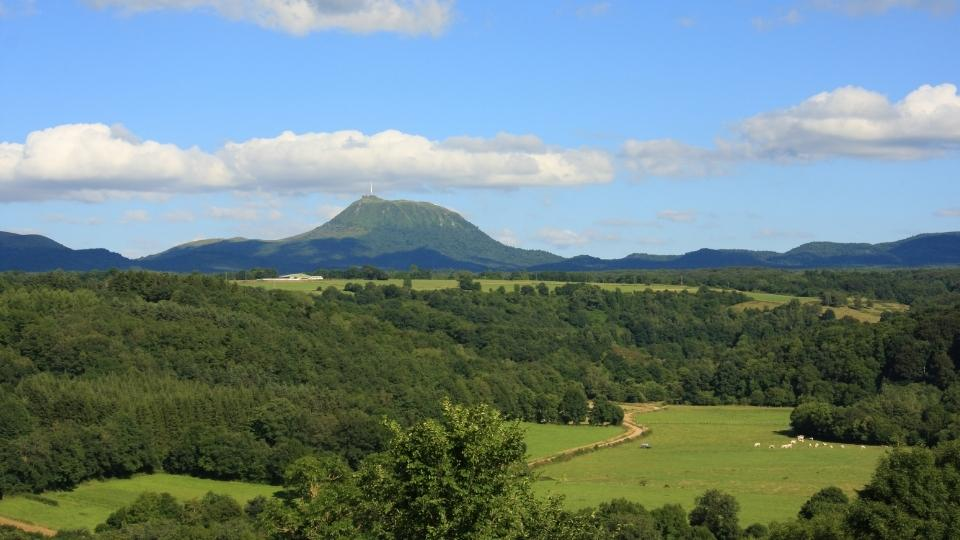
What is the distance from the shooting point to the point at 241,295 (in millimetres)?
138250

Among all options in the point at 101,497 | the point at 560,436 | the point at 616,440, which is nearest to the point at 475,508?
the point at 101,497

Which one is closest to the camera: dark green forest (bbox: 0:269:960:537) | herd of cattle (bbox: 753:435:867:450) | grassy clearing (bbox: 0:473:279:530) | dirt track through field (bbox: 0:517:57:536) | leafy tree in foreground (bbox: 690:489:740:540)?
leafy tree in foreground (bbox: 690:489:740:540)

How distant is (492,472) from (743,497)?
5151cm

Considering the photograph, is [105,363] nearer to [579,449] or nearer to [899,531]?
[579,449]

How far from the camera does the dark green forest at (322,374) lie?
86.4 m

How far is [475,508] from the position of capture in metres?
27.9

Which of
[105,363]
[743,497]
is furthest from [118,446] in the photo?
[743,497]

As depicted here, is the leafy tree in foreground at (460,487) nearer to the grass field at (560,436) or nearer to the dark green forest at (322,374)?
the dark green forest at (322,374)

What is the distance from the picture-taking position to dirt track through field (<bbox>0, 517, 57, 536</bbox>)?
65.3 metres

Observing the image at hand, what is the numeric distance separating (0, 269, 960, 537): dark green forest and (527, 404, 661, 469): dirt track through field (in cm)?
444

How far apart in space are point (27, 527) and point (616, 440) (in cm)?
5724

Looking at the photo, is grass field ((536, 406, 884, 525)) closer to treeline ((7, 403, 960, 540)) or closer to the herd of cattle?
the herd of cattle

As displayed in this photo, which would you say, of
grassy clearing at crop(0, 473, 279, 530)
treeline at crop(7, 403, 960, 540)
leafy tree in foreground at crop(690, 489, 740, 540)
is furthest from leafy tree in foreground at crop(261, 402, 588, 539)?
grassy clearing at crop(0, 473, 279, 530)

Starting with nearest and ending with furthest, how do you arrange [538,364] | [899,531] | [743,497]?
[899,531], [743,497], [538,364]
